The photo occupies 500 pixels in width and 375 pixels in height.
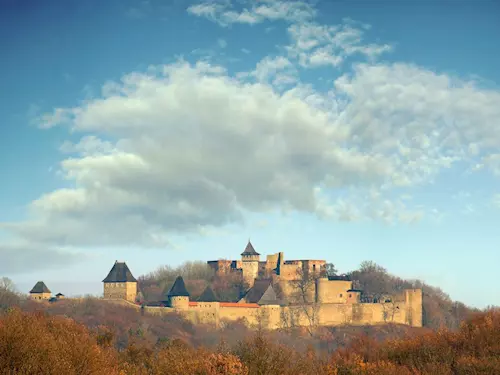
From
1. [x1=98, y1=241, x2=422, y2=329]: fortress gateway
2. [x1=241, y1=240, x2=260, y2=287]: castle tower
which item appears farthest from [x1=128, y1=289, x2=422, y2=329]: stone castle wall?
[x1=241, y1=240, x2=260, y2=287]: castle tower

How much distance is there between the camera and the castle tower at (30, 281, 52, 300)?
2758 inches

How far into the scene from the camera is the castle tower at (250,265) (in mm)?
84812

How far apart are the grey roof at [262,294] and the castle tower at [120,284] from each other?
12808mm

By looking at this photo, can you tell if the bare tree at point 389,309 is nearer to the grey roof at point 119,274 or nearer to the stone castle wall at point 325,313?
the stone castle wall at point 325,313

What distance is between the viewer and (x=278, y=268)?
84.9m

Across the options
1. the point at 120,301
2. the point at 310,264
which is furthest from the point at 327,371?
the point at 310,264

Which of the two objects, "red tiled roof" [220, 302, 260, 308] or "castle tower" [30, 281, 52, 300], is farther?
"castle tower" [30, 281, 52, 300]

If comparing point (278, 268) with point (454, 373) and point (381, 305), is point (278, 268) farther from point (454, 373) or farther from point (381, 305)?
point (454, 373)

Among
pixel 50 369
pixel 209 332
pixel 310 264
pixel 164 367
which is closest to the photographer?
pixel 50 369

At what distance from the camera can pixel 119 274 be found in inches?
2776

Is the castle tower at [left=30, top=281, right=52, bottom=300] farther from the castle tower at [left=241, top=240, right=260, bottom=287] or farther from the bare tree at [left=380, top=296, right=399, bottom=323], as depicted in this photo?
the bare tree at [left=380, top=296, right=399, bottom=323]

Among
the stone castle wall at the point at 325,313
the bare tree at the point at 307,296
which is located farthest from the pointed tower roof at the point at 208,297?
the bare tree at the point at 307,296

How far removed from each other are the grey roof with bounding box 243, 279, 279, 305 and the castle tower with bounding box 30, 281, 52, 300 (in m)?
20.7

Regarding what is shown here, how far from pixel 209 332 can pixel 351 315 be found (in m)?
16.6
